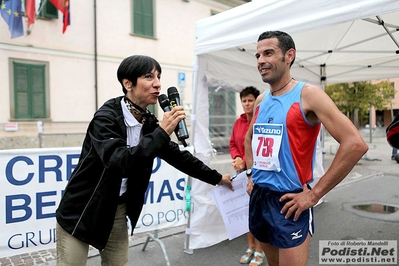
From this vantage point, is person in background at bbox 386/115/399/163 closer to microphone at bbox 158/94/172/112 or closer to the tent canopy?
the tent canopy

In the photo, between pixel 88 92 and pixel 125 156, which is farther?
pixel 88 92

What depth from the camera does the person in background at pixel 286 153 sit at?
188cm

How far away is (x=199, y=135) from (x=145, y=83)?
80.6 inches

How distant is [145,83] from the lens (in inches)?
76.5

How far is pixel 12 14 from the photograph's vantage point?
9719 millimetres

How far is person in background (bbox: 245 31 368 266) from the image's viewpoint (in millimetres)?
1881

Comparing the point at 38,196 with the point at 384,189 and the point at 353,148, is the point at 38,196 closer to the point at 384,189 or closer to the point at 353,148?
the point at 353,148

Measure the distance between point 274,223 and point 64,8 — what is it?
10.8 meters

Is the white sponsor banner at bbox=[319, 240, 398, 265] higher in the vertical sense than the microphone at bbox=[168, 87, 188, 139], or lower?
lower

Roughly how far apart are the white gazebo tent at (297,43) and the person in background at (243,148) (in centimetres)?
41

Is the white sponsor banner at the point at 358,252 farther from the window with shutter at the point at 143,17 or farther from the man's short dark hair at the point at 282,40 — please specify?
the window with shutter at the point at 143,17

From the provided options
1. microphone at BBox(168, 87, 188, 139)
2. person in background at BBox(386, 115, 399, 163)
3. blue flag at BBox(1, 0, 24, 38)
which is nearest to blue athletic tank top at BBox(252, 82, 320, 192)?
microphone at BBox(168, 87, 188, 139)

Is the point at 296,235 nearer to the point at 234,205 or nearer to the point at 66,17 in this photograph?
the point at 234,205

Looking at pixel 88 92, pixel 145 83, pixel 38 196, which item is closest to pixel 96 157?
pixel 145 83
